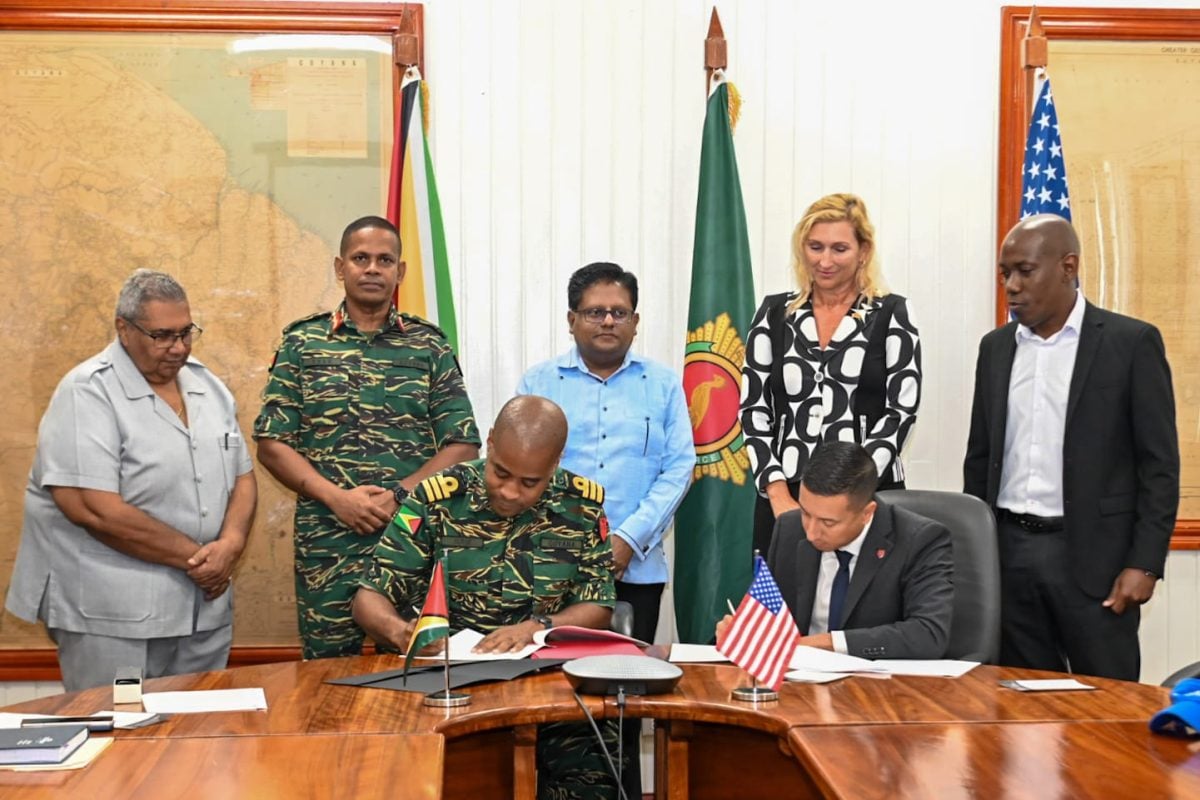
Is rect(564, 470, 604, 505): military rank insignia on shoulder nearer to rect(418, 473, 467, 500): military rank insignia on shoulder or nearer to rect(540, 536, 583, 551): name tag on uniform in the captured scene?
rect(540, 536, 583, 551): name tag on uniform

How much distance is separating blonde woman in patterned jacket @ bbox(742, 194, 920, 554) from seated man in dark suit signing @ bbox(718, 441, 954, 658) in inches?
20.2

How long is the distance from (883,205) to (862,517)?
215 centimetres

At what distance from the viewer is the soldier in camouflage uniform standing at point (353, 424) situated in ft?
12.3

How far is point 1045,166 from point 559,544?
2.59 meters

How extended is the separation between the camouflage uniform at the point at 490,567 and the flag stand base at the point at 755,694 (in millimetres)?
588

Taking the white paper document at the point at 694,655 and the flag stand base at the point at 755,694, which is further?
the white paper document at the point at 694,655

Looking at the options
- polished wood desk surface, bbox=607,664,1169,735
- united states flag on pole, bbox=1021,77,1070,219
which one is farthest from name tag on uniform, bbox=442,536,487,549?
united states flag on pole, bbox=1021,77,1070,219

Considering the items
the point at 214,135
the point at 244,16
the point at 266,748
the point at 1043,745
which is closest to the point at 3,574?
the point at 214,135

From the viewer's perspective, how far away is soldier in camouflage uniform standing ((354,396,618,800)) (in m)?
3.08

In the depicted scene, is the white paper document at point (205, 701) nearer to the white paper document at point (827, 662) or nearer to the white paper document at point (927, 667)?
the white paper document at point (827, 662)

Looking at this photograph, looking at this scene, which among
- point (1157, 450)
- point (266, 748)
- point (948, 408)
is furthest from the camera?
point (948, 408)

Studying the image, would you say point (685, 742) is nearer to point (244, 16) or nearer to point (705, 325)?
point (705, 325)

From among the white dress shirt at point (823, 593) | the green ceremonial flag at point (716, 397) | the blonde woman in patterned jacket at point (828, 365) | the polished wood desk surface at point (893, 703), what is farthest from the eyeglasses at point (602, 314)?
the polished wood desk surface at point (893, 703)

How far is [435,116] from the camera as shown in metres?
4.90
